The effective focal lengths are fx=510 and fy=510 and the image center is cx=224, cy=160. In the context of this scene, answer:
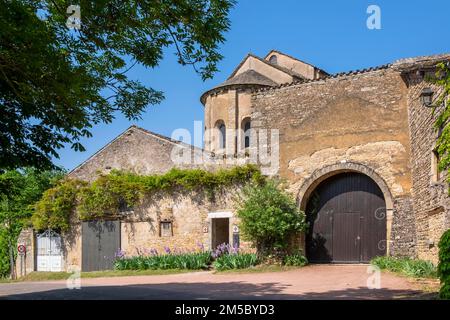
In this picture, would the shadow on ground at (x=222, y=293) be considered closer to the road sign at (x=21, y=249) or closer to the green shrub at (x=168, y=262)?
the green shrub at (x=168, y=262)

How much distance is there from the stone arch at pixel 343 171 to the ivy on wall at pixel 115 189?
1.58 meters

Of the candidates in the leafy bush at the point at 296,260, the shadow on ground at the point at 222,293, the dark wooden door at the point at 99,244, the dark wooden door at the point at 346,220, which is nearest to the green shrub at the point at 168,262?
the dark wooden door at the point at 99,244

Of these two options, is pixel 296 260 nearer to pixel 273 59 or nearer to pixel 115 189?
pixel 115 189

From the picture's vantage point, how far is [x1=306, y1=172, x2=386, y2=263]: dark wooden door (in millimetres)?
16781

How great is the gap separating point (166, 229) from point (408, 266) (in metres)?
9.83

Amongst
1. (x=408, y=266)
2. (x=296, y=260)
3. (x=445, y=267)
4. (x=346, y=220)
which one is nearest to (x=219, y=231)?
(x=296, y=260)

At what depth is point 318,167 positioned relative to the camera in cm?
1744

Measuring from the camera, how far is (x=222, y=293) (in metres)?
10.9

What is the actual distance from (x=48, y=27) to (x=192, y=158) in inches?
469

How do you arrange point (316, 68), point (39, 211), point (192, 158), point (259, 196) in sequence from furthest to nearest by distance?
point (316, 68)
point (39, 211)
point (192, 158)
point (259, 196)

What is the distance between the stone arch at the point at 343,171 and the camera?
52.9 ft

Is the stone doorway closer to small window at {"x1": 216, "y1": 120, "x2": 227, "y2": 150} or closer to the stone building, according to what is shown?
the stone building
